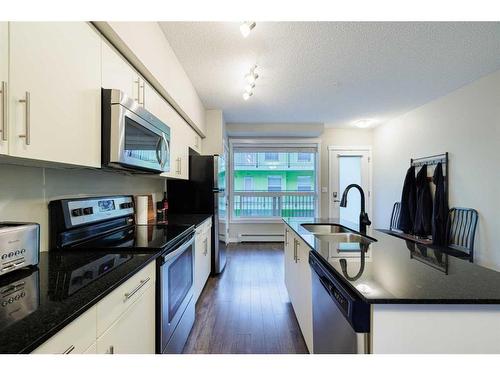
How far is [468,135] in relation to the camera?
3053 mm

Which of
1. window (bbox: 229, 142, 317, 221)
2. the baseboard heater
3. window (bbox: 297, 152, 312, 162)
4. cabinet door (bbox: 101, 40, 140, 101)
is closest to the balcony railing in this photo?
window (bbox: 229, 142, 317, 221)

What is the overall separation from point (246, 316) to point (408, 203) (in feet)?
10.5

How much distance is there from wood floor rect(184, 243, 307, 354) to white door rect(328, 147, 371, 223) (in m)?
2.42

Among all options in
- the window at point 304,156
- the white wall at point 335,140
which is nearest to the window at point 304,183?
the white wall at point 335,140

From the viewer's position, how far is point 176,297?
5.42 ft

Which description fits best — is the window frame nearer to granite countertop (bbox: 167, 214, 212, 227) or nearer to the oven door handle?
granite countertop (bbox: 167, 214, 212, 227)

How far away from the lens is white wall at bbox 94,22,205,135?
1.38 metres

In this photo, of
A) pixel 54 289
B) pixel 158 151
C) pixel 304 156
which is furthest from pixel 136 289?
pixel 304 156

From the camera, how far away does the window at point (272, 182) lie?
545cm

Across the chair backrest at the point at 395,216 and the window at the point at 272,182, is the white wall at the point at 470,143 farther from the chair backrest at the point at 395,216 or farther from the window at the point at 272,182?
the window at the point at 272,182

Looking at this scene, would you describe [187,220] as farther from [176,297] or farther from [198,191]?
[176,297]

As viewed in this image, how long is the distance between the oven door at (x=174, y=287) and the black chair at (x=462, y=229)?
122 inches
